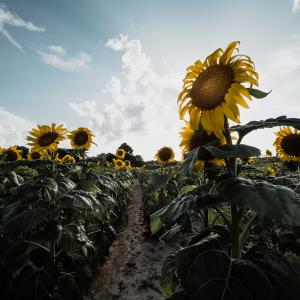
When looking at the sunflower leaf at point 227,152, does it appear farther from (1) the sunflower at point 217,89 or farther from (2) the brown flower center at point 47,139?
(2) the brown flower center at point 47,139

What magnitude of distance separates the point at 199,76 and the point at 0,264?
306 centimetres

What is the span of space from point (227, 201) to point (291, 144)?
3.16m

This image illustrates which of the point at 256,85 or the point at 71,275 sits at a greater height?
the point at 256,85

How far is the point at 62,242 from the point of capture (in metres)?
2.64

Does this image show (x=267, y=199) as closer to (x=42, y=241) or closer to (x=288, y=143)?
(x=42, y=241)

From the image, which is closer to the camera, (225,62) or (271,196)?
(271,196)

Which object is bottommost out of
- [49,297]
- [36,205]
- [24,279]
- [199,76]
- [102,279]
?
[102,279]

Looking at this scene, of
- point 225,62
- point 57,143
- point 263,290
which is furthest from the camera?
point 57,143

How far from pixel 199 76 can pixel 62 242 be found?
83.3 inches

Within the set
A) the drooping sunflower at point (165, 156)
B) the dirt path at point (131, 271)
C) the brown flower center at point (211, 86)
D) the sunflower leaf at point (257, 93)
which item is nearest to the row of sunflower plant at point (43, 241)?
the dirt path at point (131, 271)

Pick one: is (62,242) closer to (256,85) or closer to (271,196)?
(271,196)

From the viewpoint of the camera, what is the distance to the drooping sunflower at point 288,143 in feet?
12.8

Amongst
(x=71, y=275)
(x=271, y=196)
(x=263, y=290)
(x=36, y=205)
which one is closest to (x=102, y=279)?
(x=71, y=275)

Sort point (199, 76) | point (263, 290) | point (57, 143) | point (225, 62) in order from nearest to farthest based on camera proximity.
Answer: point (263, 290)
point (225, 62)
point (199, 76)
point (57, 143)
